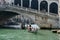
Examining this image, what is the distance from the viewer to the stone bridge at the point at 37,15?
33250 millimetres

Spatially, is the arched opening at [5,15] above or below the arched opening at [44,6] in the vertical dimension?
below

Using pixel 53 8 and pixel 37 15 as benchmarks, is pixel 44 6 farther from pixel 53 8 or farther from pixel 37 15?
pixel 37 15

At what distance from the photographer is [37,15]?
33.7 m

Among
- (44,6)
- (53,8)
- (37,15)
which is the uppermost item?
(44,6)

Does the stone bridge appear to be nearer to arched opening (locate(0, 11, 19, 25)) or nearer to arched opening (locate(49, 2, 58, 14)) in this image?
arched opening (locate(0, 11, 19, 25))

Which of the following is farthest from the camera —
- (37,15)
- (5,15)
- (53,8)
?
(5,15)

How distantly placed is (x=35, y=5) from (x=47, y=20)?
13.5 feet

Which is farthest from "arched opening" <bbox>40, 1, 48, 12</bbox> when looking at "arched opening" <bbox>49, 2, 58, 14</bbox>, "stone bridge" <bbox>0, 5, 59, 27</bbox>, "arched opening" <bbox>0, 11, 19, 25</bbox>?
"stone bridge" <bbox>0, 5, 59, 27</bbox>

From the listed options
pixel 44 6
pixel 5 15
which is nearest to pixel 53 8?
pixel 44 6

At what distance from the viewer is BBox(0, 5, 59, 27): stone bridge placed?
33250 mm

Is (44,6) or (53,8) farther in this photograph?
(44,6)

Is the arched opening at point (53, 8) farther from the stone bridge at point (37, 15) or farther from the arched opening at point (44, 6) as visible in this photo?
the stone bridge at point (37, 15)

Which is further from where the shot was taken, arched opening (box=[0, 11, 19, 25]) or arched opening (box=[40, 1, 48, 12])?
arched opening (box=[40, 1, 48, 12])

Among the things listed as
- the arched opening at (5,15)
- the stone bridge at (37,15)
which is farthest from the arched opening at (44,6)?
the stone bridge at (37,15)
